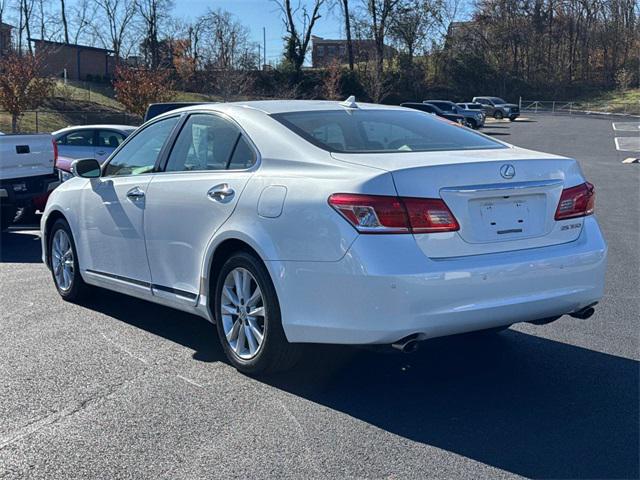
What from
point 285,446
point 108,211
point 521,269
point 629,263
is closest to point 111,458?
point 285,446

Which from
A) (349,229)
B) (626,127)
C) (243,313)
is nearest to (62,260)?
(243,313)

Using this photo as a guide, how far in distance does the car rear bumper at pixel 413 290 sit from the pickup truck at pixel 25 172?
7.62 meters

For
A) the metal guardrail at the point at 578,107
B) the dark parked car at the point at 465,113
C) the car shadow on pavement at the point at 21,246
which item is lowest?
the car shadow on pavement at the point at 21,246

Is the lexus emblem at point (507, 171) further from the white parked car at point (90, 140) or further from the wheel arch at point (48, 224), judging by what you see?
the white parked car at point (90, 140)

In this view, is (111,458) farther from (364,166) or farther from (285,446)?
(364,166)

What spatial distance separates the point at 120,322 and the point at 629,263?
5.43m

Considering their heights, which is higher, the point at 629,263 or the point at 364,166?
the point at 364,166

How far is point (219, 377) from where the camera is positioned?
17.2ft

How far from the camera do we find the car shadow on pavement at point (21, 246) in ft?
32.8

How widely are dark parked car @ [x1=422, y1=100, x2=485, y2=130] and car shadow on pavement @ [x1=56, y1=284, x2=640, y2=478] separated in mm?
43155

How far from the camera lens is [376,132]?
5.55 metres

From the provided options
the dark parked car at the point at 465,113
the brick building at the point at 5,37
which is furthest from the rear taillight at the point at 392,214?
the brick building at the point at 5,37

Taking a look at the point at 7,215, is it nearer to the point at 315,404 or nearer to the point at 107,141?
the point at 107,141

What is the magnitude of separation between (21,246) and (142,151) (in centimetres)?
526
